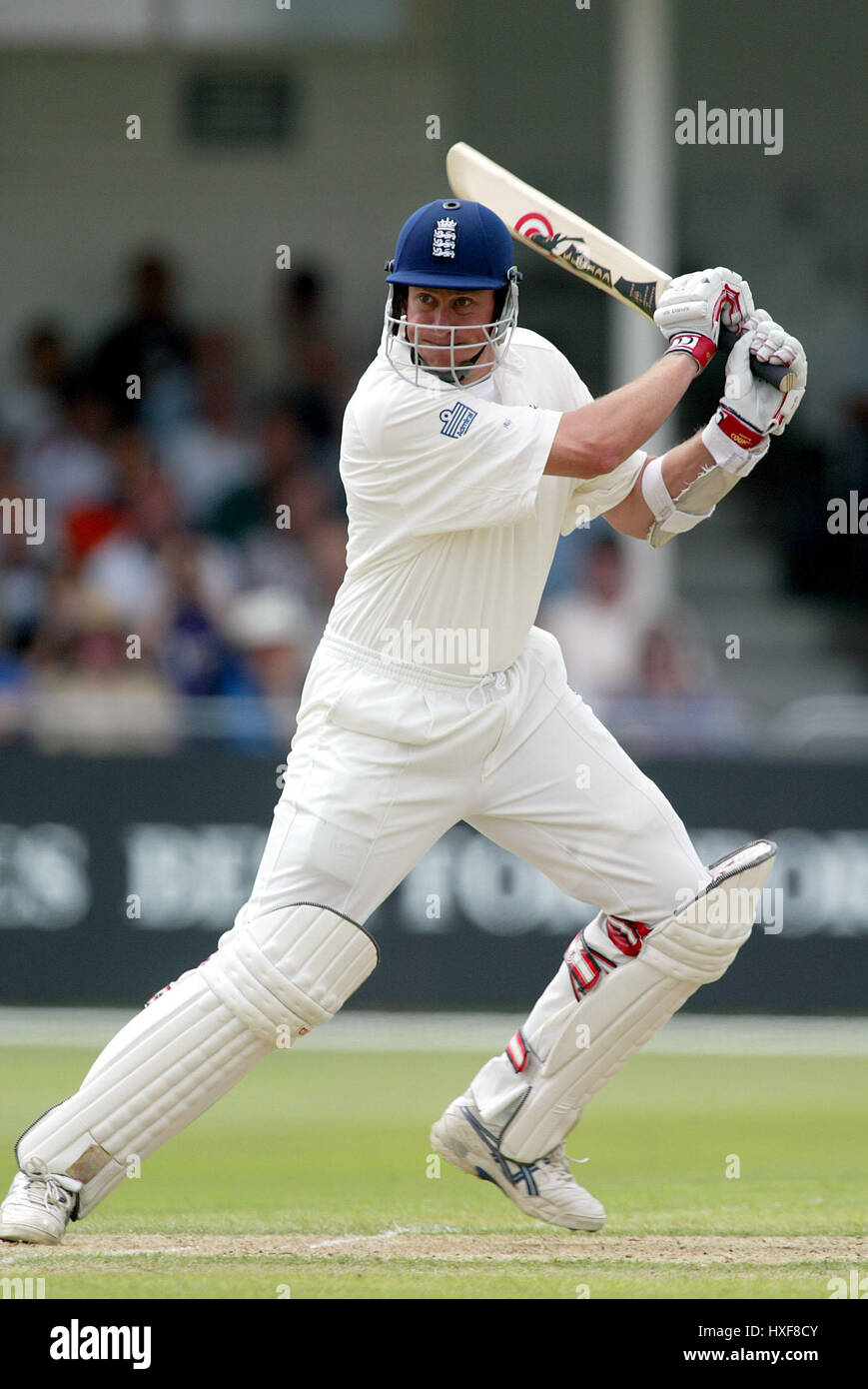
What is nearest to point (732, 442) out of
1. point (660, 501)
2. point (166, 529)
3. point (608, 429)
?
point (660, 501)

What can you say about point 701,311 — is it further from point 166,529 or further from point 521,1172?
point 166,529

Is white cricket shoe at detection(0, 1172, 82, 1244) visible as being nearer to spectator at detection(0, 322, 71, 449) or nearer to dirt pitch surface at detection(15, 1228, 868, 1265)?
dirt pitch surface at detection(15, 1228, 868, 1265)

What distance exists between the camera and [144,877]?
7.66 meters

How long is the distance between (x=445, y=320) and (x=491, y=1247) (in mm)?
1952

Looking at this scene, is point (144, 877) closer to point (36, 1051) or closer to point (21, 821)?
point (21, 821)

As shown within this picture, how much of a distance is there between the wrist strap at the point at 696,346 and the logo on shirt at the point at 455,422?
0.45 m

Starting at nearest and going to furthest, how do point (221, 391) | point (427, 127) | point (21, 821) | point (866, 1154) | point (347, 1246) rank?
1. point (347, 1246)
2. point (866, 1154)
3. point (21, 821)
4. point (221, 391)
5. point (427, 127)

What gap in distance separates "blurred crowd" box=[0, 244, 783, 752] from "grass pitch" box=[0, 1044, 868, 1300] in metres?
1.43

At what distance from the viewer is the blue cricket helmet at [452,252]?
12.7ft

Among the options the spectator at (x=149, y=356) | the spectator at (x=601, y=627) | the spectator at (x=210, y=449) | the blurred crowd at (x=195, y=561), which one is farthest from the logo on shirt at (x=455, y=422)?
the spectator at (x=149, y=356)

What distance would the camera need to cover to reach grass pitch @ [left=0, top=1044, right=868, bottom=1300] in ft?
12.4

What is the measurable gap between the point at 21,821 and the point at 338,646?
12.6 ft

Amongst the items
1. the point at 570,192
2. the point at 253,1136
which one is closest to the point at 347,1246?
the point at 253,1136

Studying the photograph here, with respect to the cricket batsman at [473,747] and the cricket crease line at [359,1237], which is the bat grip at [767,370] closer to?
the cricket batsman at [473,747]
